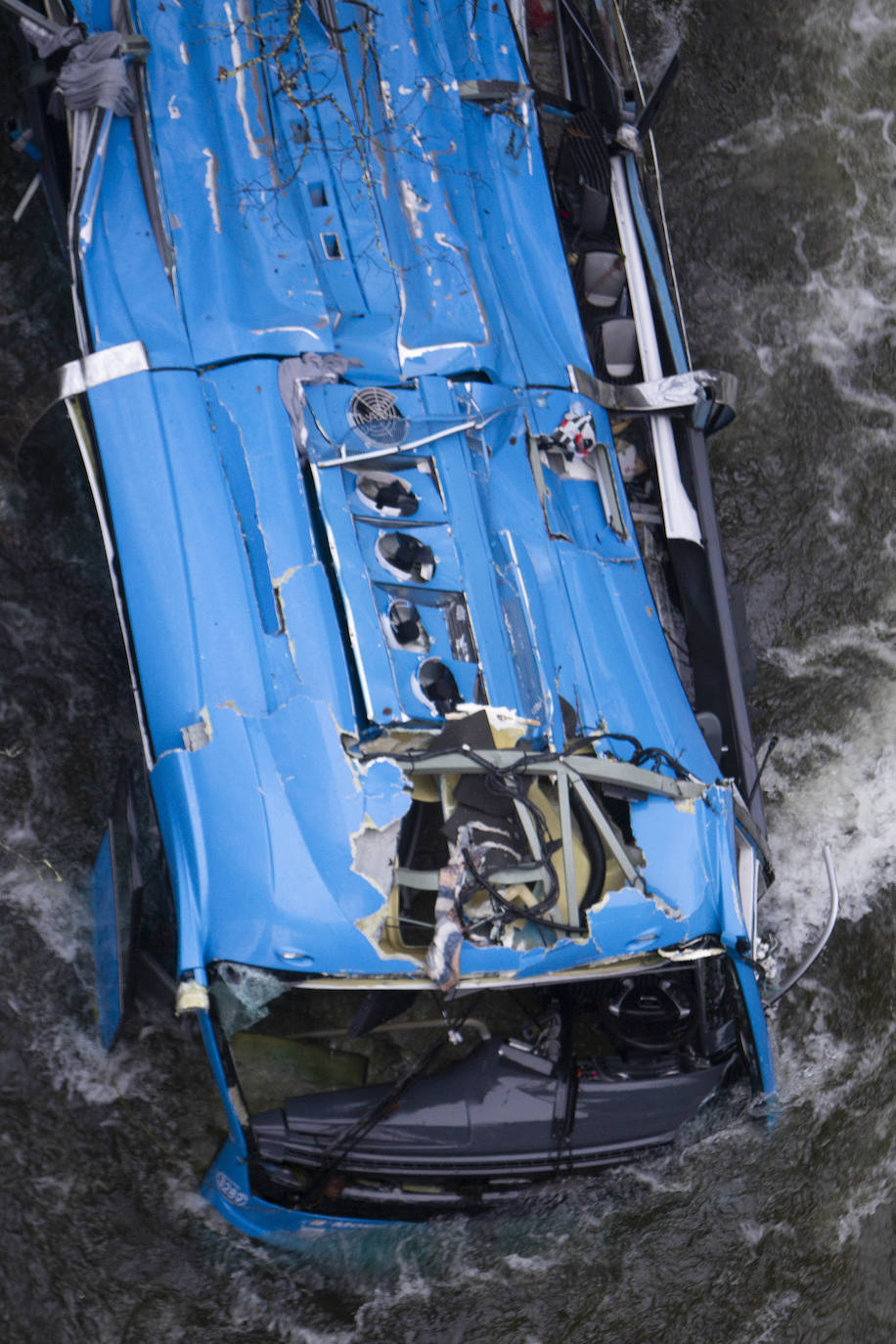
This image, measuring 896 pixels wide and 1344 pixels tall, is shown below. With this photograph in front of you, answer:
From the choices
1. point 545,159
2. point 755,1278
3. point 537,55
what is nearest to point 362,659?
point 545,159

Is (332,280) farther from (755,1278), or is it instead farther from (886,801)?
(755,1278)

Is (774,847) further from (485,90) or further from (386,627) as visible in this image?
(485,90)

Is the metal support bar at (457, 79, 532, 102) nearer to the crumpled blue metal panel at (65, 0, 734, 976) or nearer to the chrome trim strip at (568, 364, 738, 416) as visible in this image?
the crumpled blue metal panel at (65, 0, 734, 976)

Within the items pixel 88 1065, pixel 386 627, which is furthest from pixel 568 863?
pixel 88 1065

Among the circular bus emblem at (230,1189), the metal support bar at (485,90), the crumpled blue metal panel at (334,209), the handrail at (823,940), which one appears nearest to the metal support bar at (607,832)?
the handrail at (823,940)

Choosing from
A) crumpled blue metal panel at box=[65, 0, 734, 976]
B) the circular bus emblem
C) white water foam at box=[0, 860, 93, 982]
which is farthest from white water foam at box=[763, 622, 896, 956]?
white water foam at box=[0, 860, 93, 982]

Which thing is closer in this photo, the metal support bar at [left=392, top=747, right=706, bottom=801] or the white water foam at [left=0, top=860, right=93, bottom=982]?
the metal support bar at [left=392, top=747, right=706, bottom=801]
